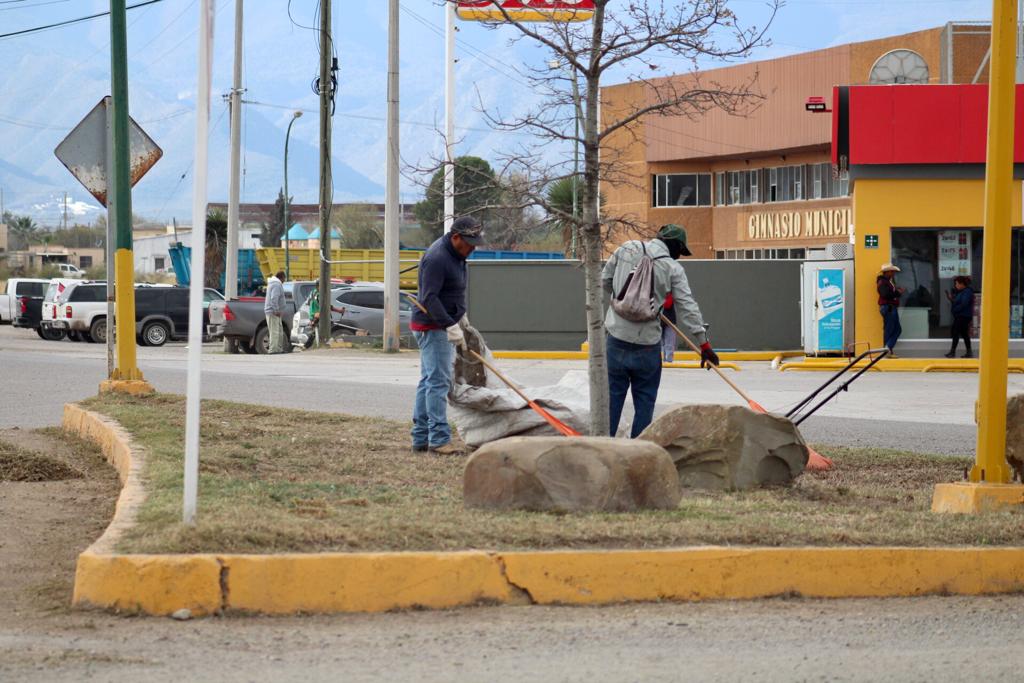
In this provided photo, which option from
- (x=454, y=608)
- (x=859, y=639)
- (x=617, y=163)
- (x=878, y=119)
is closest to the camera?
(x=859, y=639)

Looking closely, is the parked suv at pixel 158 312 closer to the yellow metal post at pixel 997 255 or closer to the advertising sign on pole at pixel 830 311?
the advertising sign on pole at pixel 830 311

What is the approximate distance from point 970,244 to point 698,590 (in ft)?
65.3

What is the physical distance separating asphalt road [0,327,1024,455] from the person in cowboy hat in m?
1.53

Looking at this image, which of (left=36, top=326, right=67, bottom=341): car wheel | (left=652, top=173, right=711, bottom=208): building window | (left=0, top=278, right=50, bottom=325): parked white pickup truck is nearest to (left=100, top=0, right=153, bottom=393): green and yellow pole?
(left=36, top=326, right=67, bottom=341): car wheel

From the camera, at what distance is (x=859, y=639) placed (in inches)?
194

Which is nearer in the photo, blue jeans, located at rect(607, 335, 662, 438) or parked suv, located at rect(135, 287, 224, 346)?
blue jeans, located at rect(607, 335, 662, 438)

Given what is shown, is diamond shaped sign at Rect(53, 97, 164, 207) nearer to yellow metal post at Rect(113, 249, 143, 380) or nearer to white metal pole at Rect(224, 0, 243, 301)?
yellow metal post at Rect(113, 249, 143, 380)

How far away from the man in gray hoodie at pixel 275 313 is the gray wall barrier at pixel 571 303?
4273mm

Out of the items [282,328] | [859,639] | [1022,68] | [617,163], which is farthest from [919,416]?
[282,328]

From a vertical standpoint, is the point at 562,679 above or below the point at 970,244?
below

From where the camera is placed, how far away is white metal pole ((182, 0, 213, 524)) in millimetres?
5453

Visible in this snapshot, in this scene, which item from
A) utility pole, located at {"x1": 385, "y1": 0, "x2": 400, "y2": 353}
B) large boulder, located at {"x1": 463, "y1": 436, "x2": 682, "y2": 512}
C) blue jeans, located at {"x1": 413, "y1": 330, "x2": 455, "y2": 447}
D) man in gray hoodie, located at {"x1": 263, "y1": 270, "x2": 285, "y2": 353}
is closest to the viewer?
large boulder, located at {"x1": 463, "y1": 436, "x2": 682, "y2": 512}

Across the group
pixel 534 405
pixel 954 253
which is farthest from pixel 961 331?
pixel 534 405

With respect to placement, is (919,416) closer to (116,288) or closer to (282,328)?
(116,288)
